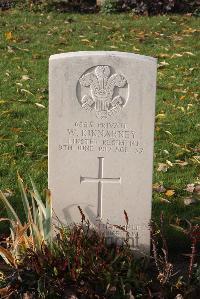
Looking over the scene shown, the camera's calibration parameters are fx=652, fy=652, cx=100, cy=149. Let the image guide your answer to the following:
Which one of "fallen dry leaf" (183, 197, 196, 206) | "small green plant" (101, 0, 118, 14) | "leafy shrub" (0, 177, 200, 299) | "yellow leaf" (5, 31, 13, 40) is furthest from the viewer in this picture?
"small green plant" (101, 0, 118, 14)

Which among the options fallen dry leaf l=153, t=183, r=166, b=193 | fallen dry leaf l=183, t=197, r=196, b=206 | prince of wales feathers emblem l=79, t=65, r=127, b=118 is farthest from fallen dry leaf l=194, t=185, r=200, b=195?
prince of wales feathers emblem l=79, t=65, r=127, b=118

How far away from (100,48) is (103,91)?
6020mm

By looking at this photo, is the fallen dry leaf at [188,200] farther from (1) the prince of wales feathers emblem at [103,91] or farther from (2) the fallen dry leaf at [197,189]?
(1) the prince of wales feathers emblem at [103,91]

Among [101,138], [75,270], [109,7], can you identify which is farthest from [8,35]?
[75,270]

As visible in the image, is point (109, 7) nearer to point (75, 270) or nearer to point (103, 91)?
point (103, 91)

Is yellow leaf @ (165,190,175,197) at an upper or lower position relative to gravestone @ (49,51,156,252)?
lower

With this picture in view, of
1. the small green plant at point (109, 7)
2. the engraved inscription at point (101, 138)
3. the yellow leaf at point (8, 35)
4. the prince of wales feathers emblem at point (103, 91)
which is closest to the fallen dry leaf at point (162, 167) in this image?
the engraved inscription at point (101, 138)

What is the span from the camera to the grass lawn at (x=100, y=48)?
19.8ft

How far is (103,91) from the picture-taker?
14.3ft

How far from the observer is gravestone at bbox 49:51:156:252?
4.31 metres

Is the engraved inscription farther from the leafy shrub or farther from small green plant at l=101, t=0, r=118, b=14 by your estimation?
small green plant at l=101, t=0, r=118, b=14

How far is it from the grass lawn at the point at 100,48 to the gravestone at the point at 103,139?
780 millimetres

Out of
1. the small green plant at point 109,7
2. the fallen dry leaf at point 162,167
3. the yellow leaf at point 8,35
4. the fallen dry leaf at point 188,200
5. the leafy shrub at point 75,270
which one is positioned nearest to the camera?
the leafy shrub at point 75,270

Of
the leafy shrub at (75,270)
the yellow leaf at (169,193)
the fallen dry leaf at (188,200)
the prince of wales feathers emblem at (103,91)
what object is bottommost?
the leafy shrub at (75,270)
